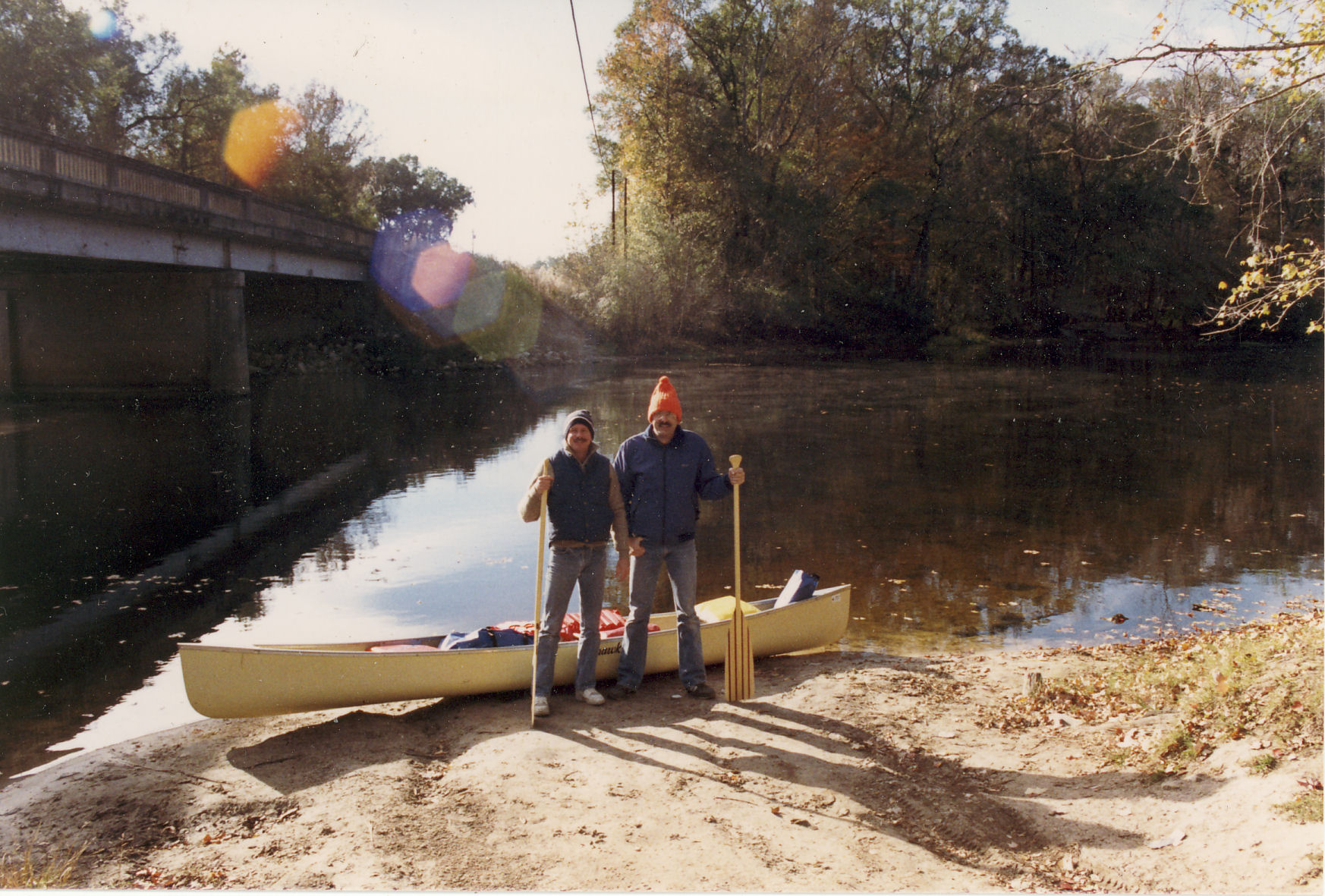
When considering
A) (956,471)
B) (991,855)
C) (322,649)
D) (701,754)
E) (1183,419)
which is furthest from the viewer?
(1183,419)

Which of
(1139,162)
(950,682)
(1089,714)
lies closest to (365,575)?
(950,682)

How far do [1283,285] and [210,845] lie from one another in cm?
703

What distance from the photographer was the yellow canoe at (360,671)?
19.2 feet

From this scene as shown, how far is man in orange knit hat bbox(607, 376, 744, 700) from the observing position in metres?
6.16

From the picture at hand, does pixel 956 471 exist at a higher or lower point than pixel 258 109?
lower

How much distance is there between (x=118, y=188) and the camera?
1991 cm

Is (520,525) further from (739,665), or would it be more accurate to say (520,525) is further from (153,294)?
(153,294)

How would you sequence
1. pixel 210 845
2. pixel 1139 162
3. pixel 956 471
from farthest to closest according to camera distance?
pixel 1139 162
pixel 956 471
pixel 210 845

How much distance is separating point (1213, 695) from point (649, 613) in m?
3.24

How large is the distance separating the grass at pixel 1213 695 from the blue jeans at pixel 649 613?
6.97 feet

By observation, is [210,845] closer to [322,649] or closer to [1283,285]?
[322,649]

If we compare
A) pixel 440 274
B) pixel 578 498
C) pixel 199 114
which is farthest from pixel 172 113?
pixel 578 498

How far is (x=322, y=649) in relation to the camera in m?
6.43

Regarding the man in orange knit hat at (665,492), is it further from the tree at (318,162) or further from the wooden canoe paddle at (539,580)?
the tree at (318,162)
